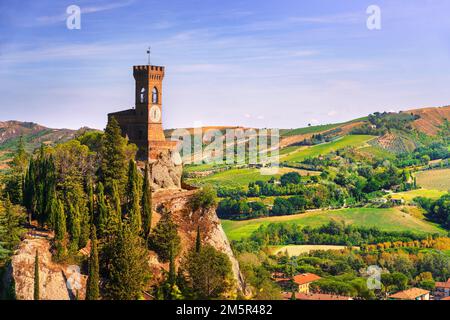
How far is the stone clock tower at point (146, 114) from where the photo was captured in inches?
2222

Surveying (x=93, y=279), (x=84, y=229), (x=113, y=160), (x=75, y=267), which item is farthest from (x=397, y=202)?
(x=93, y=279)

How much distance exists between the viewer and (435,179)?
518 feet

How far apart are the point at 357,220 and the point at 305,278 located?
139 feet

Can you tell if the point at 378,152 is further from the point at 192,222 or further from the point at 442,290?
the point at 192,222

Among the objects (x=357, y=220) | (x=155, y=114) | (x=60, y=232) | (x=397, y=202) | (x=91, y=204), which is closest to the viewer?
(x=60, y=232)

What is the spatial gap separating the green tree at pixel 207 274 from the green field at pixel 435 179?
113 meters

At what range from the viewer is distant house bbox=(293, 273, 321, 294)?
78438 millimetres

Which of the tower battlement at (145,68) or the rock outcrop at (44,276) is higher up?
the tower battlement at (145,68)

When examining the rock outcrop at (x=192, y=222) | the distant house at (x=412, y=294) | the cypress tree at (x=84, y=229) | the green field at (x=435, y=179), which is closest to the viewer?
the cypress tree at (x=84, y=229)

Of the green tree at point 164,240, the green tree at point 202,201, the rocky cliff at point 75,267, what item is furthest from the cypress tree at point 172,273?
the green tree at point 202,201

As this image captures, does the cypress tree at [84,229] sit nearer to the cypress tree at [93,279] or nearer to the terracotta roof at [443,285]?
the cypress tree at [93,279]
